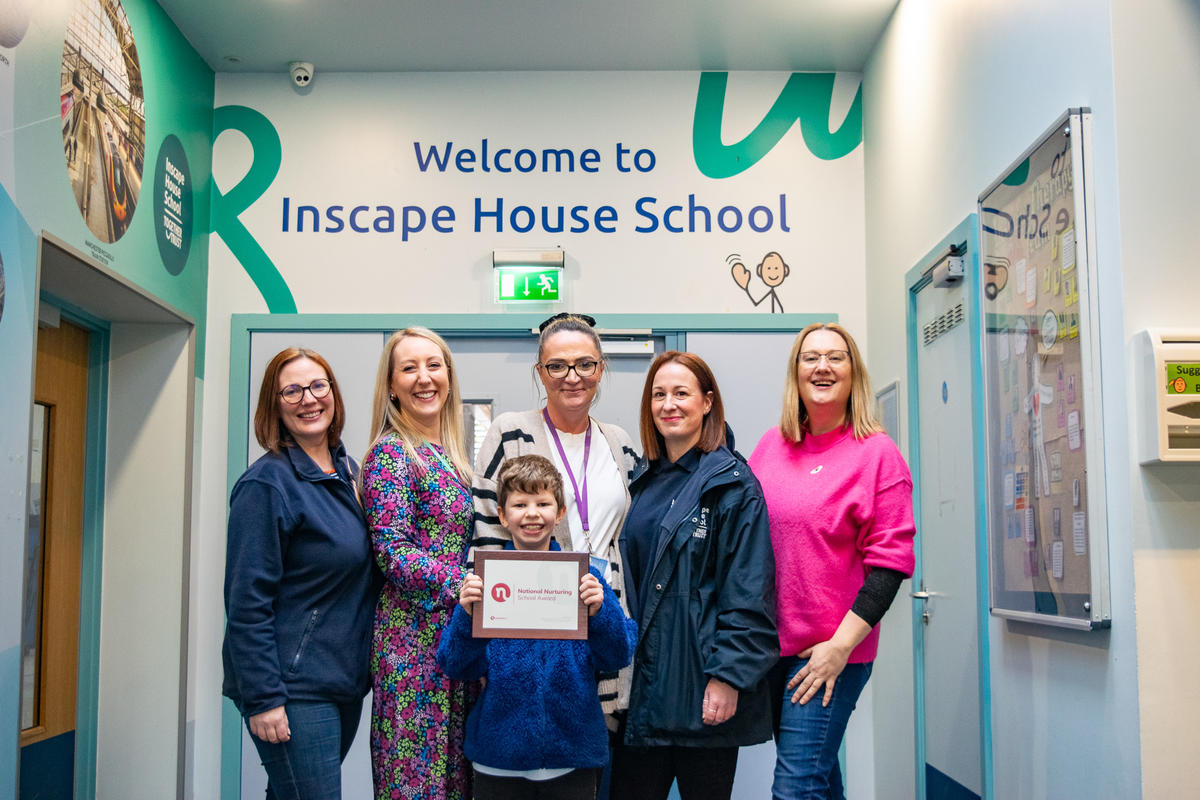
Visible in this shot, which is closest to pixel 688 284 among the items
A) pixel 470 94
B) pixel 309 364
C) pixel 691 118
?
pixel 691 118

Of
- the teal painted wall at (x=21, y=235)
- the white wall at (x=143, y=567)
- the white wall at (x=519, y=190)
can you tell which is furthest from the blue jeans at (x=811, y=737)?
the white wall at (x=143, y=567)

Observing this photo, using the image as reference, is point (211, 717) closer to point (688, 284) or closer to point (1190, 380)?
point (688, 284)

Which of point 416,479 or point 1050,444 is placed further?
point 1050,444

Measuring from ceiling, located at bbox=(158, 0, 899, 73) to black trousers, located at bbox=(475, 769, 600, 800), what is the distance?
3180 millimetres

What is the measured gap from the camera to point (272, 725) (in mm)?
2443

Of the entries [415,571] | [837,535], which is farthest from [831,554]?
[415,571]

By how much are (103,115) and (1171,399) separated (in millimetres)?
3398

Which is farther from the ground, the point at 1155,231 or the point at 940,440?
the point at 1155,231

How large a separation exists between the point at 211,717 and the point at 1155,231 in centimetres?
406

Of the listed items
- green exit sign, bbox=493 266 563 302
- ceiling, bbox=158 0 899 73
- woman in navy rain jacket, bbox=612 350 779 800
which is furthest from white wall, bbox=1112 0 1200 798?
green exit sign, bbox=493 266 563 302

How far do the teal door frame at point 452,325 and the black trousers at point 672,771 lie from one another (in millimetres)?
2599

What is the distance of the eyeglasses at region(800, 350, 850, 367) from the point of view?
2.63 m

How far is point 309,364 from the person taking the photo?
2680 mm

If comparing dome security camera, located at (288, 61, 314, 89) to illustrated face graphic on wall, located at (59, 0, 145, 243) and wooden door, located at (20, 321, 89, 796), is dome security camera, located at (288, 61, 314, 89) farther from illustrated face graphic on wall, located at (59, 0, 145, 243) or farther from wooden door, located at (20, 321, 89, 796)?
wooden door, located at (20, 321, 89, 796)
